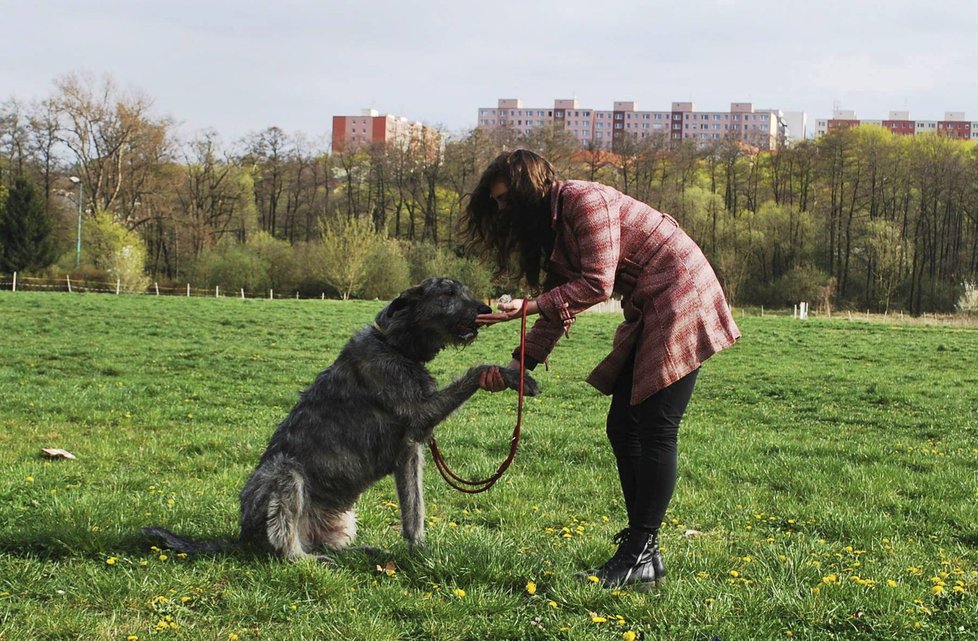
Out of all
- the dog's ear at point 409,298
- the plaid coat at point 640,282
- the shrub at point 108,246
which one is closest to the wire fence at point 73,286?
the shrub at point 108,246

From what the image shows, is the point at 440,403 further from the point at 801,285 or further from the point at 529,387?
the point at 801,285

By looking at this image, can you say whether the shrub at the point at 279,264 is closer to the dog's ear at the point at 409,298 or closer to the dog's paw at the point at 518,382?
the dog's ear at the point at 409,298

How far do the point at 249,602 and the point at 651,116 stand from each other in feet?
480

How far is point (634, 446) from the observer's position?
4664 mm

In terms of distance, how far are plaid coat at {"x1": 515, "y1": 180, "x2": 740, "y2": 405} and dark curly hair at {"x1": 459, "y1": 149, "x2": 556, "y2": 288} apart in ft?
0.42

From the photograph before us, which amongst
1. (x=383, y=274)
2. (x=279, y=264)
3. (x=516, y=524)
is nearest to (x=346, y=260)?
(x=383, y=274)

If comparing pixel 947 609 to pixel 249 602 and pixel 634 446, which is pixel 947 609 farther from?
pixel 249 602

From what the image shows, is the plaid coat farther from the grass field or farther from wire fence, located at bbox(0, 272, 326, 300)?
wire fence, located at bbox(0, 272, 326, 300)

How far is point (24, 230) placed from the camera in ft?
161

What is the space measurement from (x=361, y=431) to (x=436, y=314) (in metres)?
0.86

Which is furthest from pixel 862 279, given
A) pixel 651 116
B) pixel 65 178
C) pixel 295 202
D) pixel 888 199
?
pixel 651 116

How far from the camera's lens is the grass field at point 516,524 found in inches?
155

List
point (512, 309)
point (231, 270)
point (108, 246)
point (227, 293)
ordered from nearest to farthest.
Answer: point (512, 309) → point (108, 246) → point (227, 293) → point (231, 270)

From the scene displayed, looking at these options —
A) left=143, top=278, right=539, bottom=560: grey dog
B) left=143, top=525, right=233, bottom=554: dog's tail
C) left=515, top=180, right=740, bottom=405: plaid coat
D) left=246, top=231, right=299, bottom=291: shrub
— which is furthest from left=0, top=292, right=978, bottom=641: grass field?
left=246, top=231, right=299, bottom=291: shrub
